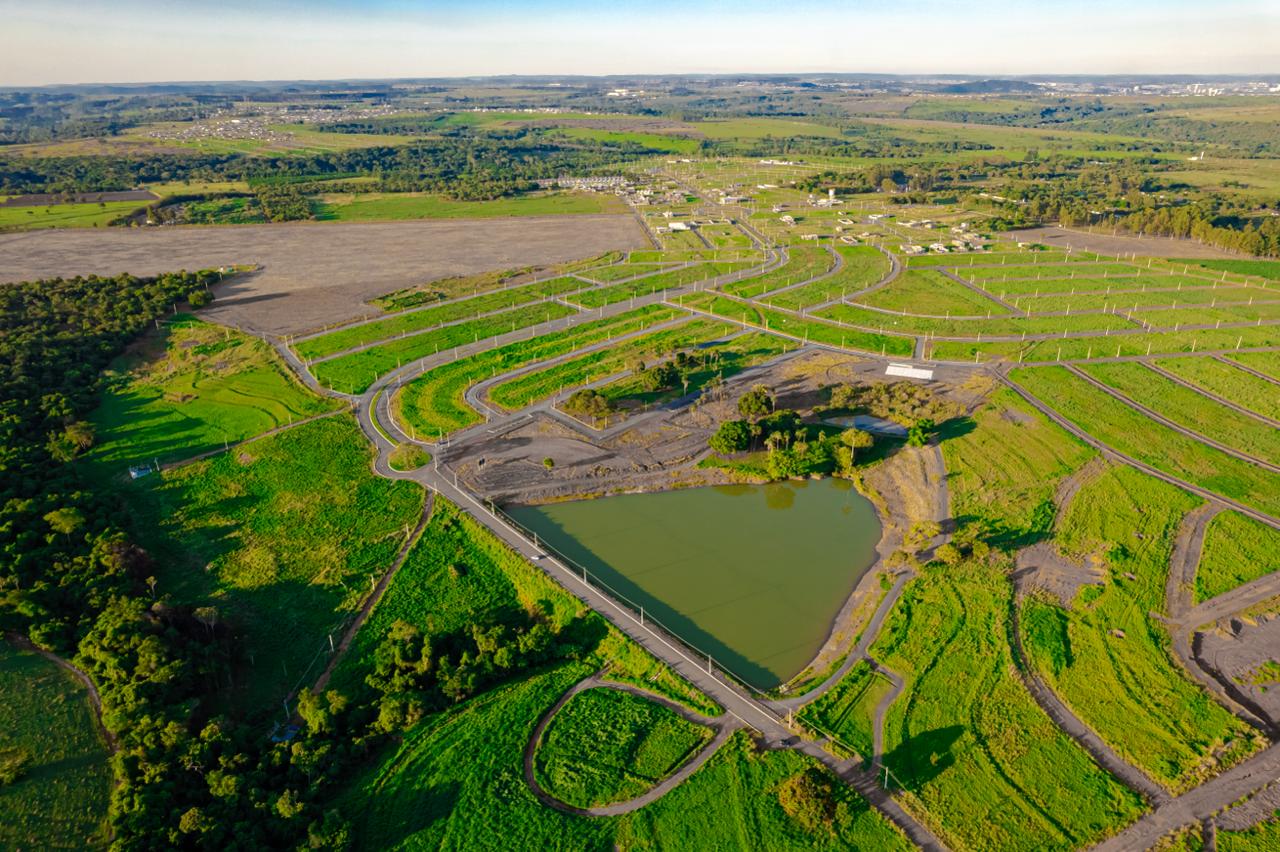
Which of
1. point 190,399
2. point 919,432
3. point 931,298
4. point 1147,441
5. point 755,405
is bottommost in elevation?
point 190,399

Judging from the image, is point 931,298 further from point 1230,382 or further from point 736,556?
point 736,556

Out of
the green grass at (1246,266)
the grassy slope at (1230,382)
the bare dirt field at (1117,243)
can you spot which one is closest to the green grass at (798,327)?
the grassy slope at (1230,382)

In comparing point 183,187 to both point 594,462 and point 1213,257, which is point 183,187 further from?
point 1213,257

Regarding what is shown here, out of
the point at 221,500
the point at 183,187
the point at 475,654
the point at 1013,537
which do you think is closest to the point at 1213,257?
the point at 1013,537

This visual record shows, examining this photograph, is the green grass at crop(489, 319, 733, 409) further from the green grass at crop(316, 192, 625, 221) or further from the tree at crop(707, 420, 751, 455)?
the green grass at crop(316, 192, 625, 221)

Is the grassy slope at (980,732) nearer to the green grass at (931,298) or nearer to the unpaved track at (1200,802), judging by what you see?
the unpaved track at (1200,802)

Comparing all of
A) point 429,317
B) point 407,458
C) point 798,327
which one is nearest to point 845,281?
point 798,327
